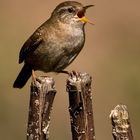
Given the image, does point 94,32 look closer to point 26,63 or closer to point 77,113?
point 26,63

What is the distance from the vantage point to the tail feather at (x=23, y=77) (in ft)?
32.0

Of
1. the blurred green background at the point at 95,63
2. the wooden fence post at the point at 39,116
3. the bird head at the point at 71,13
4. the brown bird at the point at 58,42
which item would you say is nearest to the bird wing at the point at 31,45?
the brown bird at the point at 58,42

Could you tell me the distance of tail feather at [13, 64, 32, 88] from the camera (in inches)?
384

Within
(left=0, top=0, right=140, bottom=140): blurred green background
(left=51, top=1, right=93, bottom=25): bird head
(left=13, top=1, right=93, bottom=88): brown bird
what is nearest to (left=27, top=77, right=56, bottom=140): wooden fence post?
(left=13, top=1, right=93, bottom=88): brown bird

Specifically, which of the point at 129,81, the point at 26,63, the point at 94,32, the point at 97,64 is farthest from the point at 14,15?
the point at 26,63

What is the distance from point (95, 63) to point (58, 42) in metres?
5.02

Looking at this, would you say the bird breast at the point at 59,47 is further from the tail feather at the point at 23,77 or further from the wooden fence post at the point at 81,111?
the wooden fence post at the point at 81,111

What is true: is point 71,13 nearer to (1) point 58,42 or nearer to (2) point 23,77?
(1) point 58,42

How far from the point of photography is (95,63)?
14.1 metres

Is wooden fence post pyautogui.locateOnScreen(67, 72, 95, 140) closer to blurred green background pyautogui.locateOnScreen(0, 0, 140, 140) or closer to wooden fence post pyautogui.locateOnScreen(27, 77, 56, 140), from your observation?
wooden fence post pyautogui.locateOnScreen(27, 77, 56, 140)

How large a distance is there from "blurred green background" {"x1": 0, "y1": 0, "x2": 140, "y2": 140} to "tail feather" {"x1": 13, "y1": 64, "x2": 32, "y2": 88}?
1.15 m

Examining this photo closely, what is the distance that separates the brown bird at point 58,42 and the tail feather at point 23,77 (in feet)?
0.82

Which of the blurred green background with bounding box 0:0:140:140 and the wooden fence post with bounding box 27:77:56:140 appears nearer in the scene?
the wooden fence post with bounding box 27:77:56:140

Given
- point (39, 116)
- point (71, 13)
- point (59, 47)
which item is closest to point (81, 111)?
point (39, 116)
